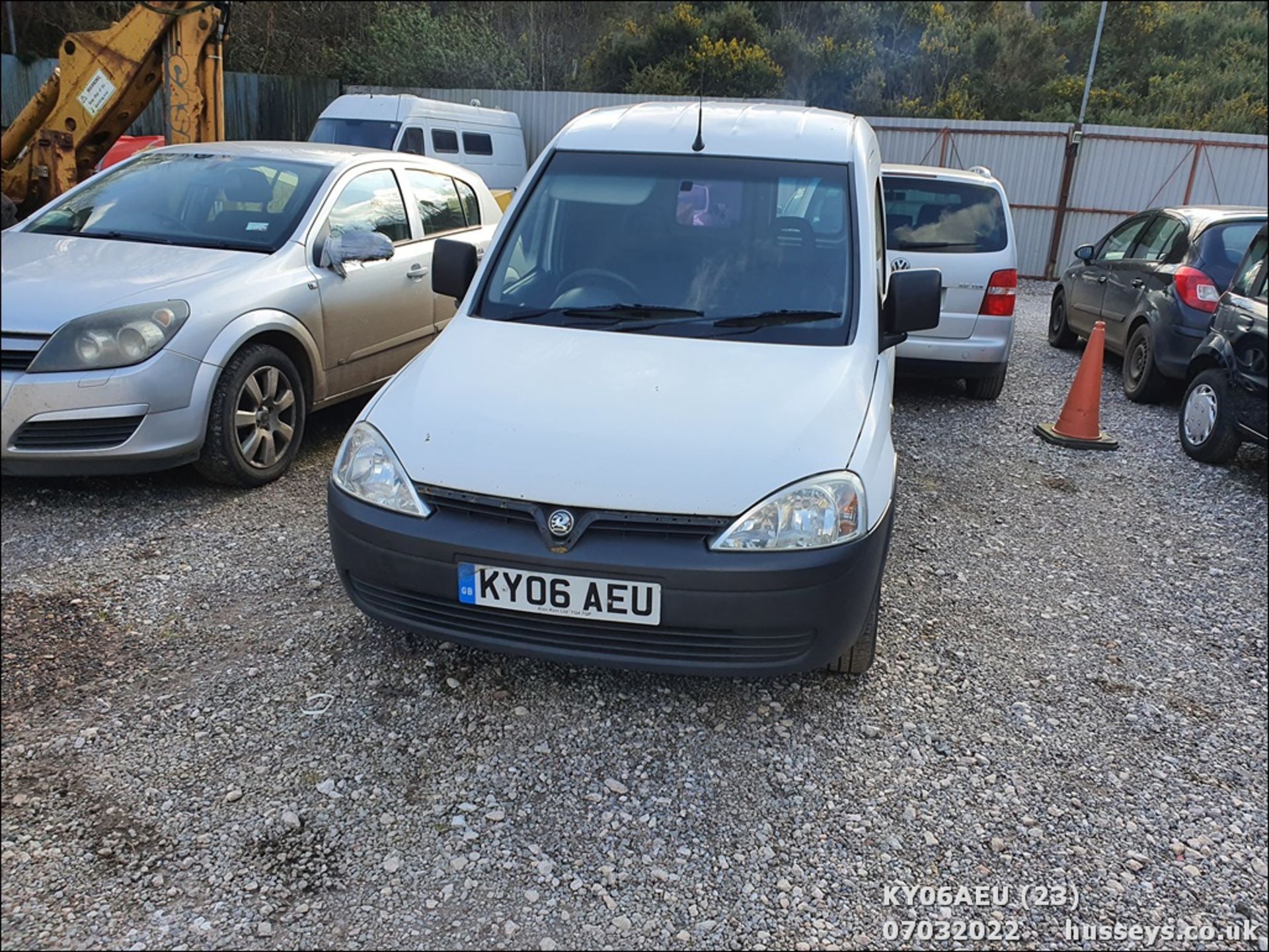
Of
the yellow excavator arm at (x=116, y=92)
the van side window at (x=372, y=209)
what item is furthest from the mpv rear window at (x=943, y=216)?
the yellow excavator arm at (x=116, y=92)

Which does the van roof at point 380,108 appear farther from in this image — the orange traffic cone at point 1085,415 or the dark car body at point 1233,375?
the dark car body at point 1233,375

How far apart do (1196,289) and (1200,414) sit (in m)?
1.38

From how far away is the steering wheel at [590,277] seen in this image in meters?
3.69

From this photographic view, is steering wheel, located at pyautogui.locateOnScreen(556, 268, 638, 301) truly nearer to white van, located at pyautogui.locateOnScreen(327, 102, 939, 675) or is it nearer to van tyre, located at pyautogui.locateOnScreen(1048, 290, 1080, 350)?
white van, located at pyautogui.locateOnScreen(327, 102, 939, 675)

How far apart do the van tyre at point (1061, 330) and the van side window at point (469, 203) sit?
6488mm

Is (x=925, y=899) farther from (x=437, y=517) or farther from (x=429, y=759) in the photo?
(x=437, y=517)

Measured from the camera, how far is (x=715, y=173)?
389 cm

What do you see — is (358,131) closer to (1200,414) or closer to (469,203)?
(469,203)

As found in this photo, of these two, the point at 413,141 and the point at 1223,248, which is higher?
the point at 413,141

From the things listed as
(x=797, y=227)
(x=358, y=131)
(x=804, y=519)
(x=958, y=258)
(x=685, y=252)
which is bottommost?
(x=804, y=519)

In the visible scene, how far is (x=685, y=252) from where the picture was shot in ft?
12.3

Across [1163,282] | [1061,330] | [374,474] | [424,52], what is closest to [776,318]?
[374,474]

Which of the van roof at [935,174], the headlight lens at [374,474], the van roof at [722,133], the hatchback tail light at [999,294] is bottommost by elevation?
the headlight lens at [374,474]

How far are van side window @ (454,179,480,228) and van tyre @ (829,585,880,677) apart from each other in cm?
456
